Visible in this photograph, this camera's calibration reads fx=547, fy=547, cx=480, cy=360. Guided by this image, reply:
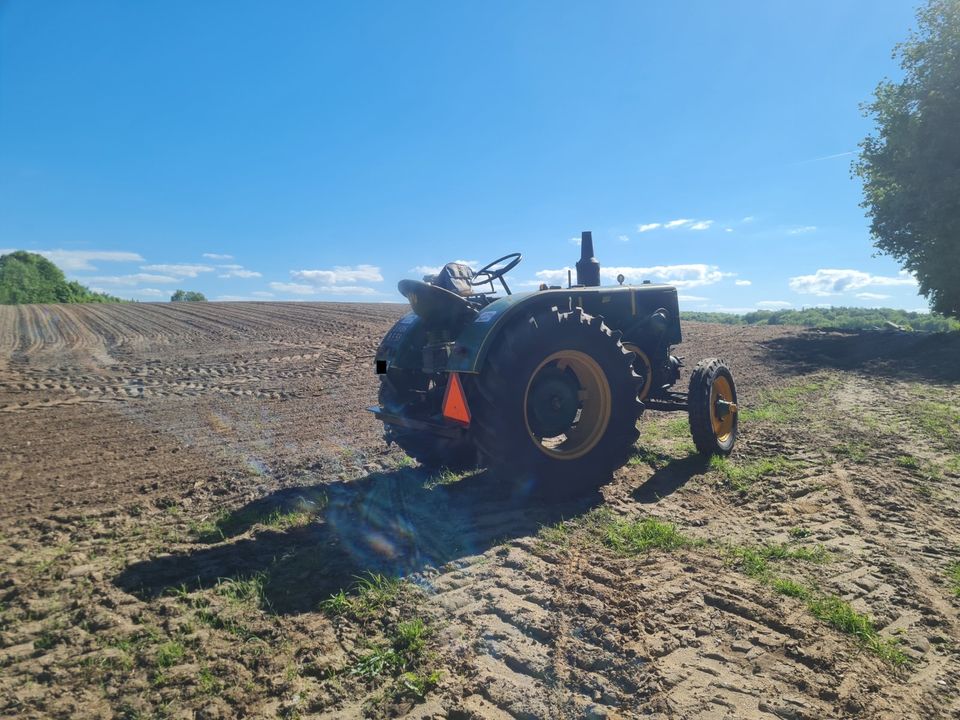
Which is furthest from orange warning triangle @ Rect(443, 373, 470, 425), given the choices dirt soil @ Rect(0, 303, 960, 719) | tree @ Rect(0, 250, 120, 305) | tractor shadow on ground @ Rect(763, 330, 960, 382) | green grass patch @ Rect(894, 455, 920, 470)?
tree @ Rect(0, 250, 120, 305)

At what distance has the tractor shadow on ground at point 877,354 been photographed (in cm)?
971

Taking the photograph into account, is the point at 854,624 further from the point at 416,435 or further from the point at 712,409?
the point at 416,435

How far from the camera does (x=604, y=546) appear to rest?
3172 millimetres

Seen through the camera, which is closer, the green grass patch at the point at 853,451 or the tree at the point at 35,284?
the green grass patch at the point at 853,451

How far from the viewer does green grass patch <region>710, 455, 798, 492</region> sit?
4.31 m

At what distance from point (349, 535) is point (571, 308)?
7.72 feet

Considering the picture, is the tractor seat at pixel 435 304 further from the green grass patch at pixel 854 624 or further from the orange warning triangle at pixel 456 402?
the green grass patch at pixel 854 624

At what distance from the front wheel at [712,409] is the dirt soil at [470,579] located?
18cm

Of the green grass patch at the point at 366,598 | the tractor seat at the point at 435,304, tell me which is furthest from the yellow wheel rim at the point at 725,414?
the green grass patch at the point at 366,598

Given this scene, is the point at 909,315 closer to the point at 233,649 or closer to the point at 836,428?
the point at 836,428

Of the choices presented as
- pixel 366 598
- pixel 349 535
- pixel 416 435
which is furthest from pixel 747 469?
pixel 366 598

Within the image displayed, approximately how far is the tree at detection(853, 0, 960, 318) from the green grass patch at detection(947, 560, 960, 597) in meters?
14.8

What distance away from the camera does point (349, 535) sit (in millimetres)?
3350

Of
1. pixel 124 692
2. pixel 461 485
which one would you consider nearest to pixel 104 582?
pixel 124 692
